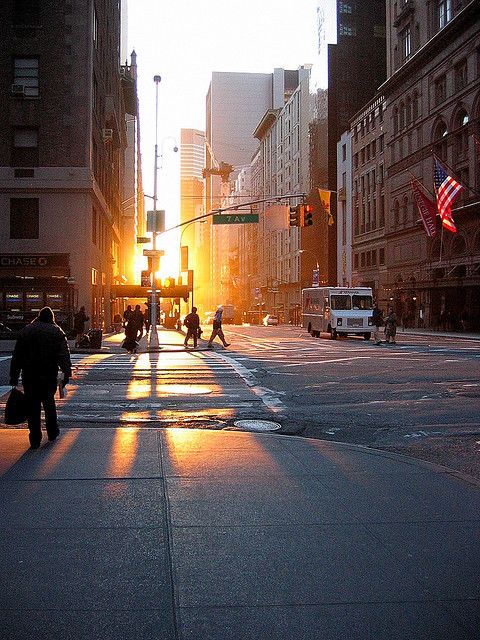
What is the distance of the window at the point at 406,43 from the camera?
59641 mm

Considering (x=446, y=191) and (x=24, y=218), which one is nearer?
(x=24, y=218)

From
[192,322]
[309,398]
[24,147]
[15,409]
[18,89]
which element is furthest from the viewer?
[24,147]

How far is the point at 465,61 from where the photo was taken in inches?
1941

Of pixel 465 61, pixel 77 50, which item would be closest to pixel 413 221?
pixel 465 61

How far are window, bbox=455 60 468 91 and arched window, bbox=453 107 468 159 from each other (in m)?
1.80

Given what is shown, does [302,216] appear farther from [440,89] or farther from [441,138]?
[440,89]

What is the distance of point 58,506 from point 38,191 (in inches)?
1348

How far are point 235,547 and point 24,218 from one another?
117 feet

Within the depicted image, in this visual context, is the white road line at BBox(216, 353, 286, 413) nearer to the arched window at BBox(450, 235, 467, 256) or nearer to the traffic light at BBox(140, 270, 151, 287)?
the traffic light at BBox(140, 270, 151, 287)

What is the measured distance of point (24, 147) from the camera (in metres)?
38.4

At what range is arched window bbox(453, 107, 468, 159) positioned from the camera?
49031 millimetres

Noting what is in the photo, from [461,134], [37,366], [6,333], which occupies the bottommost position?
[6,333]

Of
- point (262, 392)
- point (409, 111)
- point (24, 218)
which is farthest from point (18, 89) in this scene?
point (409, 111)

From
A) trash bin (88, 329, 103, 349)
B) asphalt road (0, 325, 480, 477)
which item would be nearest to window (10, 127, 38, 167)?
trash bin (88, 329, 103, 349)
